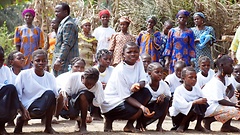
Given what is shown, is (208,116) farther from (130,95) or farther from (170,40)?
(170,40)

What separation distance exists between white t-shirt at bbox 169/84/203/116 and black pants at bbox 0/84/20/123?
2099 millimetres

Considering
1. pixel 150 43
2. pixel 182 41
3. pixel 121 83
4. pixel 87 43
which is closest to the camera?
pixel 121 83

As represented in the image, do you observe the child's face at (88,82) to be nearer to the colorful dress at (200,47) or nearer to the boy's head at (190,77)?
the boy's head at (190,77)

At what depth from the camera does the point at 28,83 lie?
5.47 metres

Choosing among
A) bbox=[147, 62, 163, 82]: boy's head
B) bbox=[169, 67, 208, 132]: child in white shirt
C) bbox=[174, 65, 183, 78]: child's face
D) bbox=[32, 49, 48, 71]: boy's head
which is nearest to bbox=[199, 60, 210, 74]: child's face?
bbox=[174, 65, 183, 78]: child's face

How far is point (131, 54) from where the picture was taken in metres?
5.90

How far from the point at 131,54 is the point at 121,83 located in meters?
0.38

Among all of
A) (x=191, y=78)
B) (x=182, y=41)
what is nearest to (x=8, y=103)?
(x=191, y=78)

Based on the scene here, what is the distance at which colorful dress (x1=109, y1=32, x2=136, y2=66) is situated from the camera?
8.48m

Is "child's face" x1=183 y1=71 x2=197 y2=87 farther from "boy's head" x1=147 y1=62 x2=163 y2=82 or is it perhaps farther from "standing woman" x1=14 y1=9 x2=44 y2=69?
"standing woman" x1=14 y1=9 x2=44 y2=69

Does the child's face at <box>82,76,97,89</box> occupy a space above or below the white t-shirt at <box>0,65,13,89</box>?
below

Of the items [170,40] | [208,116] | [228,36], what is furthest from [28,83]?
[228,36]

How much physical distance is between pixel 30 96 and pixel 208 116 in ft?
7.82

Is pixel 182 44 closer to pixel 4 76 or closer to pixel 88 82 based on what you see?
pixel 88 82
